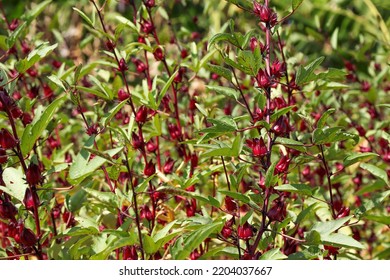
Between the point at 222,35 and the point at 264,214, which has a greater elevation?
the point at 222,35

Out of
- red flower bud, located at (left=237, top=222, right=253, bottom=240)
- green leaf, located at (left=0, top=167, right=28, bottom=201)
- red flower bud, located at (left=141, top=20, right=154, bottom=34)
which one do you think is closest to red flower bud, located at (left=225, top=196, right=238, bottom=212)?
red flower bud, located at (left=237, top=222, right=253, bottom=240)

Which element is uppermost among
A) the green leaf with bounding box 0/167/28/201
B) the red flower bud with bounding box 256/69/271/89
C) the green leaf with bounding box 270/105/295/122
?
the red flower bud with bounding box 256/69/271/89

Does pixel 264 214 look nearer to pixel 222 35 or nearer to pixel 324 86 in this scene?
pixel 222 35

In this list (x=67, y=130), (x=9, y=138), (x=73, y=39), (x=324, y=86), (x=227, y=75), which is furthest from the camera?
(x=73, y=39)

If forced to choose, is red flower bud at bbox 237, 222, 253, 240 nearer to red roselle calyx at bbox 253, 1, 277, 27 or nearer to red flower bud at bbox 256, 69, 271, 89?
red flower bud at bbox 256, 69, 271, 89

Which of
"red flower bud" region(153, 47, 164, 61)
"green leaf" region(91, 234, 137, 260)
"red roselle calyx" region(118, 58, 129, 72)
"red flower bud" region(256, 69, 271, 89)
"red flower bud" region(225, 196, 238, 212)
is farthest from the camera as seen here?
"red flower bud" region(153, 47, 164, 61)

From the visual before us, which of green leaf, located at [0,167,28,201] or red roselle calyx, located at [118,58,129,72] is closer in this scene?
green leaf, located at [0,167,28,201]

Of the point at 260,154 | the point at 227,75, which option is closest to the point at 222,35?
the point at 227,75

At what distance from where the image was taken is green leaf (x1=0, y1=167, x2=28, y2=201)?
120 cm

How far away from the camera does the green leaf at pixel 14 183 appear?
1.20 m

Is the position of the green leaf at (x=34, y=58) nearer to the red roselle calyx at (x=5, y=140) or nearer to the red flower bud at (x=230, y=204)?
the red roselle calyx at (x=5, y=140)

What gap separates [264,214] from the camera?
1.13 meters

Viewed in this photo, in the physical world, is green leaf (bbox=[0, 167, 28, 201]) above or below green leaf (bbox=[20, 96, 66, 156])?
below
